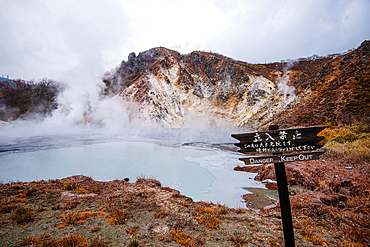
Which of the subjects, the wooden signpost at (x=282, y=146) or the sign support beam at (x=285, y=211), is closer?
the sign support beam at (x=285, y=211)

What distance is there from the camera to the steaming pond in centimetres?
1080

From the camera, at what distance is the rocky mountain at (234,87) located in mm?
22812

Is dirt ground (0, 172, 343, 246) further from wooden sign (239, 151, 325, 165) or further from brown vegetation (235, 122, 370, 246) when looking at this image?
wooden sign (239, 151, 325, 165)

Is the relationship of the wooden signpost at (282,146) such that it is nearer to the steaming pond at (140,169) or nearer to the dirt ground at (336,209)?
the dirt ground at (336,209)

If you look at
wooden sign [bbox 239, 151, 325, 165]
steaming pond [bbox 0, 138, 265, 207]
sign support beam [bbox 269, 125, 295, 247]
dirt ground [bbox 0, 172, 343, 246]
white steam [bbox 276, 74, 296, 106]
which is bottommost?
steaming pond [bbox 0, 138, 265, 207]

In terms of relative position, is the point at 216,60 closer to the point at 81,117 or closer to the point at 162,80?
the point at 162,80

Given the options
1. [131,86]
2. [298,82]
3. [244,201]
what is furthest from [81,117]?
[298,82]

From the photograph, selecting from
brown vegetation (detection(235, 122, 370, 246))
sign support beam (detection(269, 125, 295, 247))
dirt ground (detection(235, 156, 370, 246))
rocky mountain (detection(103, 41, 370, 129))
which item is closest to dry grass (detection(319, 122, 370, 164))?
brown vegetation (detection(235, 122, 370, 246))

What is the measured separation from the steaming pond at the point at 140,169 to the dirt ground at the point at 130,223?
3.40 m

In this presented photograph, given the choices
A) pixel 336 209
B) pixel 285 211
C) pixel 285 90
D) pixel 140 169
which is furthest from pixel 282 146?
pixel 285 90

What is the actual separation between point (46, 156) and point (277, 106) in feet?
141

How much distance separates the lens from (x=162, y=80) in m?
48.1

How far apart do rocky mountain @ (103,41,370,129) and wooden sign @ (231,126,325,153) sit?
22.4 metres

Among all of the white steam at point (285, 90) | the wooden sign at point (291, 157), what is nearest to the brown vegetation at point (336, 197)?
the wooden sign at point (291, 157)
